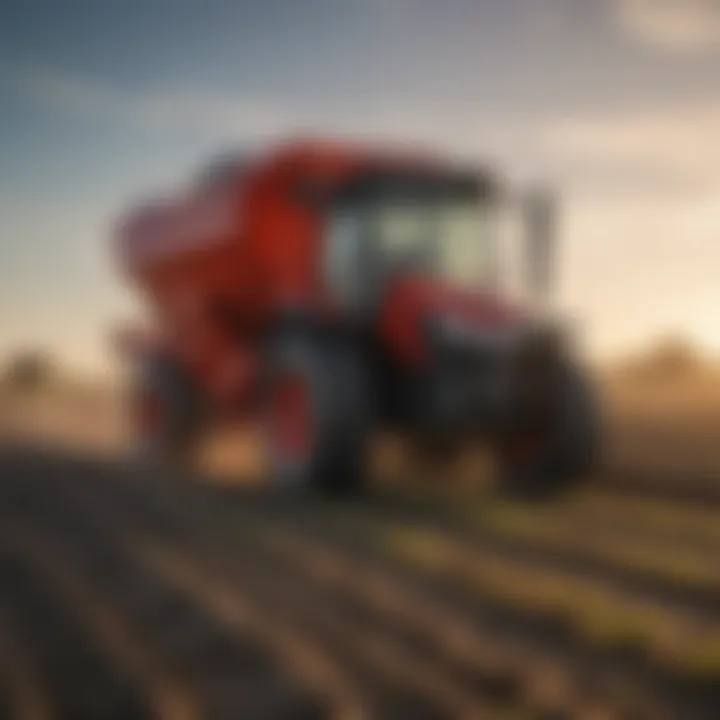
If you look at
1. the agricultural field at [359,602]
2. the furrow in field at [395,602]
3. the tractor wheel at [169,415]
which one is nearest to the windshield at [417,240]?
the agricultural field at [359,602]

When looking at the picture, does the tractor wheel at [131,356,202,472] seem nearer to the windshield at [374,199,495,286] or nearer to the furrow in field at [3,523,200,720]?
the windshield at [374,199,495,286]

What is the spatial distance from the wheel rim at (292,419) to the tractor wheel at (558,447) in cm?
102

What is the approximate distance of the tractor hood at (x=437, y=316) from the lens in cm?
522

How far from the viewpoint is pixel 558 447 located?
5.48 m

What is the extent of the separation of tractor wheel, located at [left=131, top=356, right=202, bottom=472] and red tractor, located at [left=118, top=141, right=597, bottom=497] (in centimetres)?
76

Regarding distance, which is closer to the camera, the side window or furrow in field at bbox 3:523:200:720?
furrow in field at bbox 3:523:200:720

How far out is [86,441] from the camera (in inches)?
322

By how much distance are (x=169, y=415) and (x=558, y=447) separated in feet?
8.17

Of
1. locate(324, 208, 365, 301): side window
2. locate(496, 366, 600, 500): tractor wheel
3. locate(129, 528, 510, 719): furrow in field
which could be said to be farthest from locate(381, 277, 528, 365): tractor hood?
locate(129, 528, 510, 719): furrow in field

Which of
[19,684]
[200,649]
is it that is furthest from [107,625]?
[19,684]

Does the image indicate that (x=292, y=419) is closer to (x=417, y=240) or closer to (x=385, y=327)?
(x=385, y=327)

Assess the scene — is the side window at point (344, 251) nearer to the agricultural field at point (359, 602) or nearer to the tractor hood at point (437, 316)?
the tractor hood at point (437, 316)

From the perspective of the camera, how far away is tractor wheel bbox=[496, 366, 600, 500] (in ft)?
17.9

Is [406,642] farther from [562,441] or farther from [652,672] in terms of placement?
[562,441]
